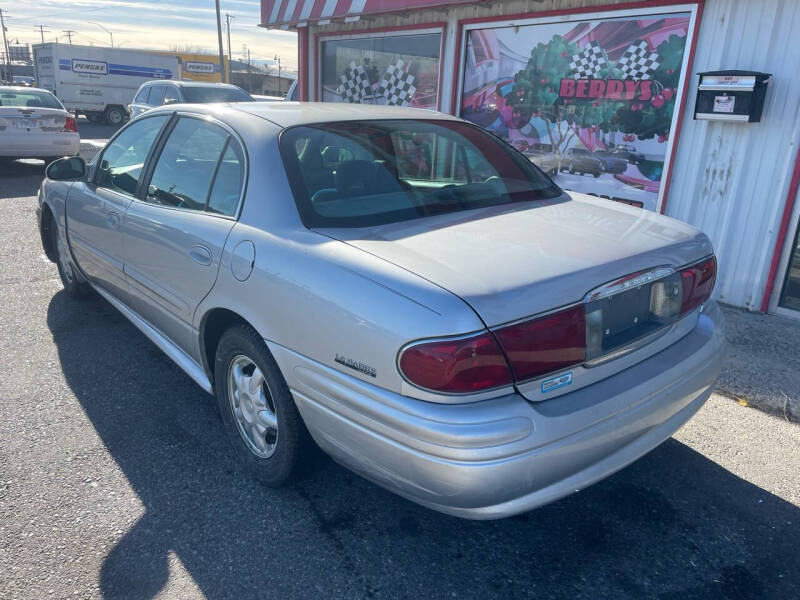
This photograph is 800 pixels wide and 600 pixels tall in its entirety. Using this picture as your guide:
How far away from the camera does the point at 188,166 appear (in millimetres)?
3254

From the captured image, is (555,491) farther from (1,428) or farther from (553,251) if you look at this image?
(1,428)

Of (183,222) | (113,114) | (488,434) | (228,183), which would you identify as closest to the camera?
(488,434)

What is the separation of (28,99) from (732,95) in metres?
12.5

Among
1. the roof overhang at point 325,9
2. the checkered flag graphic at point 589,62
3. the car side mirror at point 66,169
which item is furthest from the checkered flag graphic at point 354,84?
the car side mirror at point 66,169

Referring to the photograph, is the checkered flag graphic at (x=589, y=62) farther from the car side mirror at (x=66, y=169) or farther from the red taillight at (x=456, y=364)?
the red taillight at (x=456, y=364)

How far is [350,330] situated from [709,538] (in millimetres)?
1713

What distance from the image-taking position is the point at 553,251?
2275mm

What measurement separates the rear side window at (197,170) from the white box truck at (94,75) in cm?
2631

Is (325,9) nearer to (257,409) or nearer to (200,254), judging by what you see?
(200,254)

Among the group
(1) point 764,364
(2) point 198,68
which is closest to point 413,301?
(1) point 764,364

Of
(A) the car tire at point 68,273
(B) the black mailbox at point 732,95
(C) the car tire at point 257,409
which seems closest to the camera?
(C) the car tire at point 257,409

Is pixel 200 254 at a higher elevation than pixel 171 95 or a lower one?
lower

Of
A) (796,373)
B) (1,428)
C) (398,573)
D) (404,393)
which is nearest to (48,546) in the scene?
(1,428)

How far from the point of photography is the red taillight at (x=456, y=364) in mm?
1922
